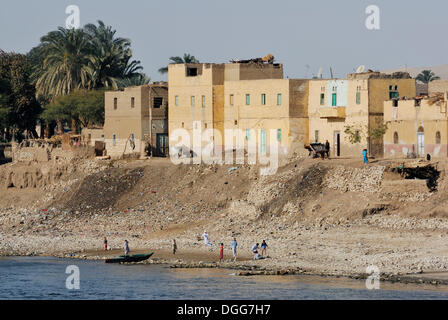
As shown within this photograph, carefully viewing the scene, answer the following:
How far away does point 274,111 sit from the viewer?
85.1 metres

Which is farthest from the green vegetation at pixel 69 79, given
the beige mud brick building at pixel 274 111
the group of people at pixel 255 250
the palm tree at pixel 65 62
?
the group of people at pixel 255 250

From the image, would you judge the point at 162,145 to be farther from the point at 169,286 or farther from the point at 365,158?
the point at 169,286

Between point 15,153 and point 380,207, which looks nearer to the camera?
point 380,207

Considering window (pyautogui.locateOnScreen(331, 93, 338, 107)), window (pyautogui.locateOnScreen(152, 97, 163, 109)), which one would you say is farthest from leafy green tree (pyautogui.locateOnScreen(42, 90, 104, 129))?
window (pyautogui.locateOnScreen(331, 93, 338, 107))

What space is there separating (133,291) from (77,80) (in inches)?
1843

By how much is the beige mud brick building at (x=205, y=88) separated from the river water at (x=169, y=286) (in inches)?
875

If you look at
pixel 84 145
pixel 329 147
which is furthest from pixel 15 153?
pixel 329 147

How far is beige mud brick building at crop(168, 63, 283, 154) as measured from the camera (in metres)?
87.9

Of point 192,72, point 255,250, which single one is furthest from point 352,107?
point 255,250

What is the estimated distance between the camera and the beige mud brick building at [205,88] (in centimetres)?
8794

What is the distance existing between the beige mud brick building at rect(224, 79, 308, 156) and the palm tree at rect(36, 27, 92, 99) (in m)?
20.9

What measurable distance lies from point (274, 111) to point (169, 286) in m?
27.3

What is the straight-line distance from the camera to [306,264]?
63188 millimetres

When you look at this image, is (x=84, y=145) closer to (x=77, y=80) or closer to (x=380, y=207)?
(x=77, y=80)
